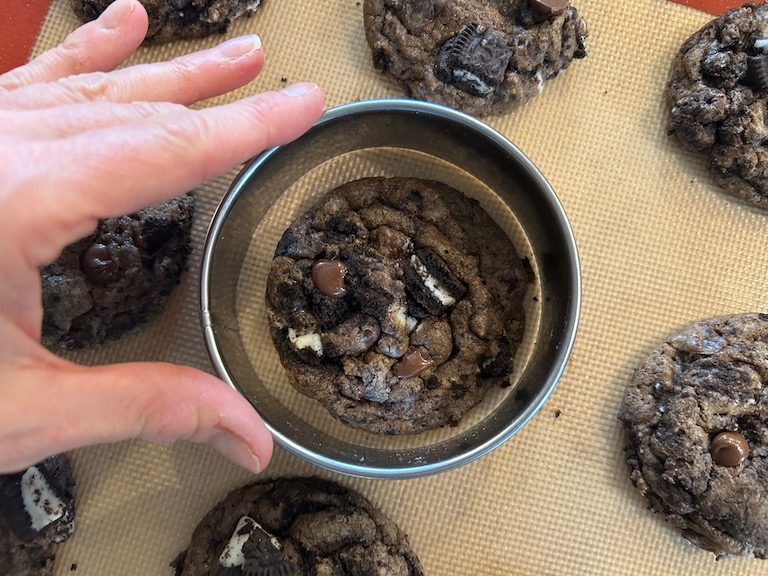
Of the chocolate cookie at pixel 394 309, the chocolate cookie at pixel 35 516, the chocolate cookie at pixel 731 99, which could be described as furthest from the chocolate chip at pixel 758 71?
the chocolate cookie at pixel 35 516


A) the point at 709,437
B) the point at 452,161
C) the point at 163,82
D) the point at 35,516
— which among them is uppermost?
the point at 163,82

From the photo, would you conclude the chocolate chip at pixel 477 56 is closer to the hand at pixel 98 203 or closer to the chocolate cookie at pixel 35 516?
the hand at pixel 98 203

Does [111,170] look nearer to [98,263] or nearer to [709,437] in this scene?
[98,263]

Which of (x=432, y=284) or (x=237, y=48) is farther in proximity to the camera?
(x=432, y=284)

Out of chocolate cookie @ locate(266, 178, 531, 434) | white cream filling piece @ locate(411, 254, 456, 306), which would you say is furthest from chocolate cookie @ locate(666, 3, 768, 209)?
white cream filling piece @ locate(411, 254, 456, 306)

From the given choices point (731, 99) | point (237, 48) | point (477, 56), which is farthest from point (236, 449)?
point (731, 99)

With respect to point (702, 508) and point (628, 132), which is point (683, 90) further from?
point (702, 508)

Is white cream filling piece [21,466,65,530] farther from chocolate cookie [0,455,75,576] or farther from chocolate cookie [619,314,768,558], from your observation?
chocolate cookie [619,314,768,558]
